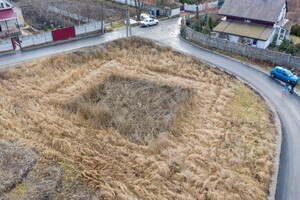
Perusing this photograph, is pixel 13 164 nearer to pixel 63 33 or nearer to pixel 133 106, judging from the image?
pixel 133 106

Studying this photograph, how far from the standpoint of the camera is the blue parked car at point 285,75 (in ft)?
94.4

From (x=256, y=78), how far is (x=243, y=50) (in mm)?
5897

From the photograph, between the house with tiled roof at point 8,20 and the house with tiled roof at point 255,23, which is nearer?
the house with tiled roof at point 255,23

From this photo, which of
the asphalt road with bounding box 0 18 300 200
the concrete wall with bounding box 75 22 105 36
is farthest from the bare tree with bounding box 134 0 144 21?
the concrete wall with bounding box 75 22 105 36

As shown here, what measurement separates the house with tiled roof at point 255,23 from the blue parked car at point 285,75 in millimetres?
7250

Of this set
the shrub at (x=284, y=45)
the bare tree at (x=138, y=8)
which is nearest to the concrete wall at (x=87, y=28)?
the bare tree at (x=138, y=8)

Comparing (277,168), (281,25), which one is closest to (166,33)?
(281,25)

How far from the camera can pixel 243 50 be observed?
116 feet

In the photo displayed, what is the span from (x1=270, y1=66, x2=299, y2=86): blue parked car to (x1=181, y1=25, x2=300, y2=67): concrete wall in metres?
3.38

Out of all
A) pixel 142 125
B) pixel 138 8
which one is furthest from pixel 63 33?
pixel 142 125

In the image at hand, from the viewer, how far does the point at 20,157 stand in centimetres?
1938

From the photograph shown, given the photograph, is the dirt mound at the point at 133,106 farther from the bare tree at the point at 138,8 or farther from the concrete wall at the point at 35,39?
the bare tree at the point at 138,8

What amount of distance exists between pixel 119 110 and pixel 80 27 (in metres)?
18.8

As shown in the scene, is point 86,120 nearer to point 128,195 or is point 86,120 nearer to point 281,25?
point 128,195
